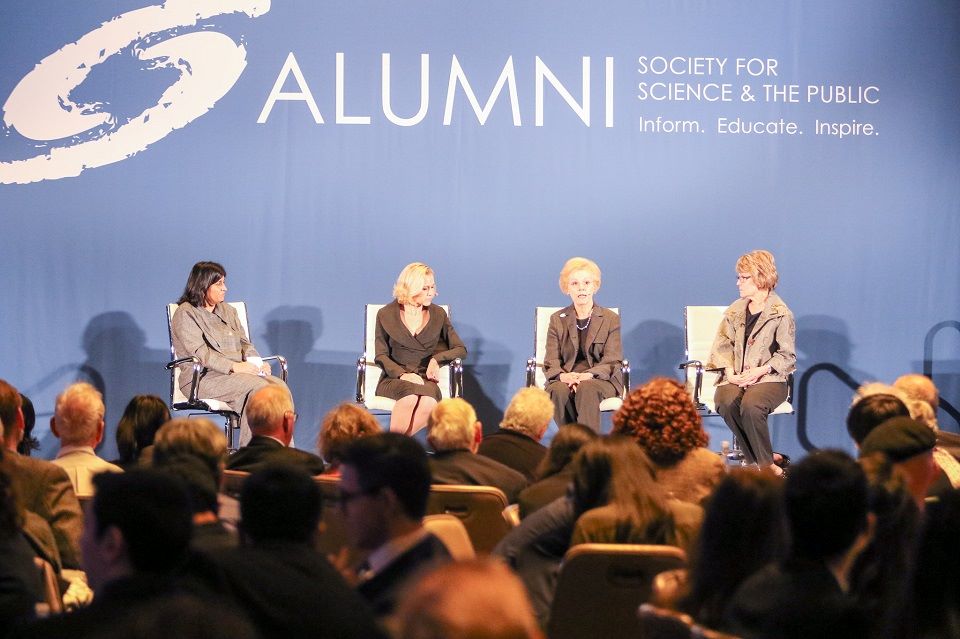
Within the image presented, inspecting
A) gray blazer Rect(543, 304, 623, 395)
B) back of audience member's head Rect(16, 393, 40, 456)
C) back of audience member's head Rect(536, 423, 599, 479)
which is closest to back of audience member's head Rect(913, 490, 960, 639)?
back of audience member's head Rect(536, 423, 599, 479)

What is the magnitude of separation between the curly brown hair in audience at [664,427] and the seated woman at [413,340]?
3.41 metres

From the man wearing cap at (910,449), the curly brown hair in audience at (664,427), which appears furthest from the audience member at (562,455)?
the man wearing cap at (910,449)

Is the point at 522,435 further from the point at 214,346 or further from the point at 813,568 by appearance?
the point at 214,346

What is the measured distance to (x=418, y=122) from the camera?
8.05m

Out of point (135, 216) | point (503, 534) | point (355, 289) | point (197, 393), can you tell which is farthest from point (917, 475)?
point (135, 216)

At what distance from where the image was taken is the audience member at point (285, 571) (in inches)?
79.7

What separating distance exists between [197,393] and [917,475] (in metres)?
4.59

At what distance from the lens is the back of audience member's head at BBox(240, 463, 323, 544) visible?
2266 millimetres

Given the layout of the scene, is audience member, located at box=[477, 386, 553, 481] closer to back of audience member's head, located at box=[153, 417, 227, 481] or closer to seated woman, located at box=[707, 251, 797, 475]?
back of audience member's head, located at box=[153, 417, 227, 481]

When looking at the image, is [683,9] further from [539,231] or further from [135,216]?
[135,216]

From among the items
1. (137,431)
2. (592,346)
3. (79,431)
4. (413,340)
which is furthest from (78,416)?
(592,346)

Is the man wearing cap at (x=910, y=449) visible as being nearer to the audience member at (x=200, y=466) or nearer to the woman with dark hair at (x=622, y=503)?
the woman with dark hair at (x=622, y=503)

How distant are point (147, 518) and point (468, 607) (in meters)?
0.86

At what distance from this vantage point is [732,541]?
239 cm
